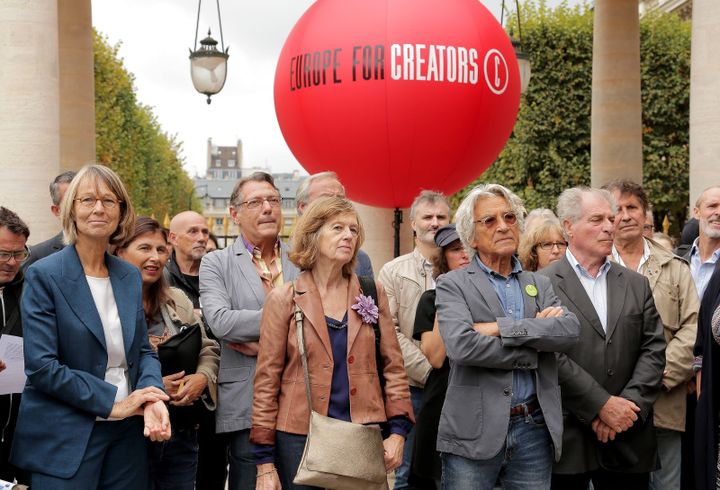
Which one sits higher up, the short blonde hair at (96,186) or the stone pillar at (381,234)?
the short blonde hair at (96,186)

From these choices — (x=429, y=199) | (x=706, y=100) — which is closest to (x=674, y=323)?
(x=429, y=199)

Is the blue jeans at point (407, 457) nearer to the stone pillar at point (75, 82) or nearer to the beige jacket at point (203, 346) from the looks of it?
the beige jacket at point (203, 346)

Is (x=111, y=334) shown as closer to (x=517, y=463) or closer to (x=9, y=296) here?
(x=9, y=296)

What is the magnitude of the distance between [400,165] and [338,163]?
1.73 ft

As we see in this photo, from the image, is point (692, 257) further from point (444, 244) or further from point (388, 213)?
point (388, 213)

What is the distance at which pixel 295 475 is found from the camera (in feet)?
15.6

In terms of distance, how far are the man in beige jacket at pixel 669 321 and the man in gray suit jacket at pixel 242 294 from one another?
2.34m

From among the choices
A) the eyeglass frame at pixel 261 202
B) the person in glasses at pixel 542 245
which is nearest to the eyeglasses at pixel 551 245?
the person in glasses at pixel 542 245

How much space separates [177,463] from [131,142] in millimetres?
49001

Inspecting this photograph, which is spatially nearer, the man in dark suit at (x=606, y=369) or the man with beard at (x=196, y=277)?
the man in dark suit at (x=606, y=369)

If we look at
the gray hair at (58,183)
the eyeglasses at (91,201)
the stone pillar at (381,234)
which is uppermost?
the gray hair at (58,183)

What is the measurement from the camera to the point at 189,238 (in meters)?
7.97

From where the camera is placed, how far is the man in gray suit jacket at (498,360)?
16.3 ft

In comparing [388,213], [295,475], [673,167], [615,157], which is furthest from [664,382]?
[673,167]
